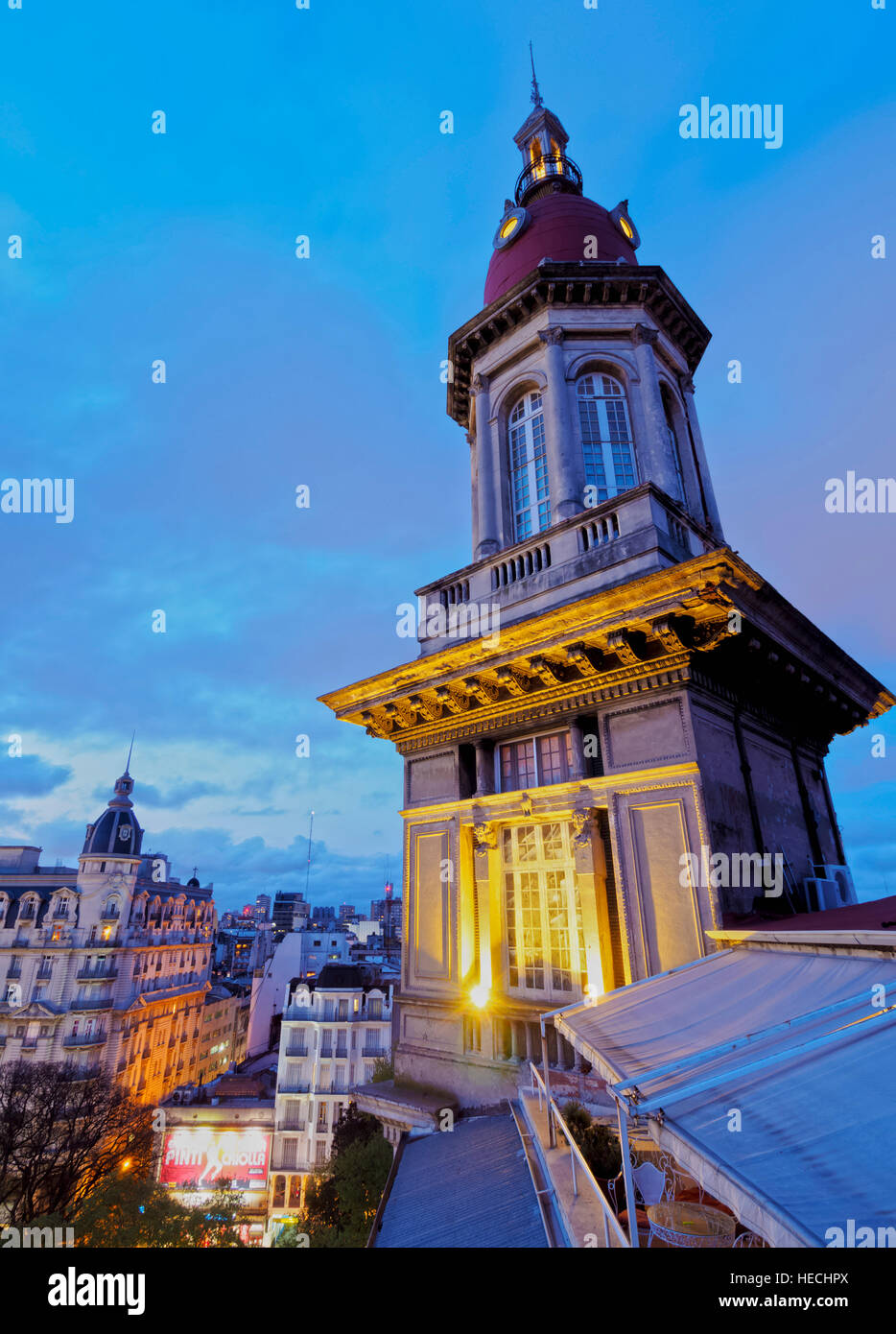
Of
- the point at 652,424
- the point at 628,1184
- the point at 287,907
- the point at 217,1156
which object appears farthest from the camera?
the point at 287,907

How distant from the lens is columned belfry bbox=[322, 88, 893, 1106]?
8664 mm

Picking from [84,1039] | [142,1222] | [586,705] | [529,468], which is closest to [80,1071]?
[84,1039]

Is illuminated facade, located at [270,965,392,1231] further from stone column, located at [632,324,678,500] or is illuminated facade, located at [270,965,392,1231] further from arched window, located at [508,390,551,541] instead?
stone column, located at [632,324,678,500]

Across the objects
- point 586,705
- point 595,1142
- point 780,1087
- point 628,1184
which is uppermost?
point 586,705

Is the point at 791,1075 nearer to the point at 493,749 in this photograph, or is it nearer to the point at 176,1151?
the point at 493,749

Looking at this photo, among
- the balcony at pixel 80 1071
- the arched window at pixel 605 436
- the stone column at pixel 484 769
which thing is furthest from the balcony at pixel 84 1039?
the arched window at pixel 605 436

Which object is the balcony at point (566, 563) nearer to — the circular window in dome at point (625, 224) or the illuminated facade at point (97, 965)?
the circular window in dome at point (625, 224)

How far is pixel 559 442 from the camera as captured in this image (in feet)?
42.3

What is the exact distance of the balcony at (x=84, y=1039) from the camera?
147 ft

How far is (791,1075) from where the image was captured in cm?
382

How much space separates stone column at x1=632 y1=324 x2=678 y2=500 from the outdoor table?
34.6 ft

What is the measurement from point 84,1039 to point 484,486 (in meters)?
52.5

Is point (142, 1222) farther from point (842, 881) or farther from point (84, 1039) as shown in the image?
point (84, 1039)
